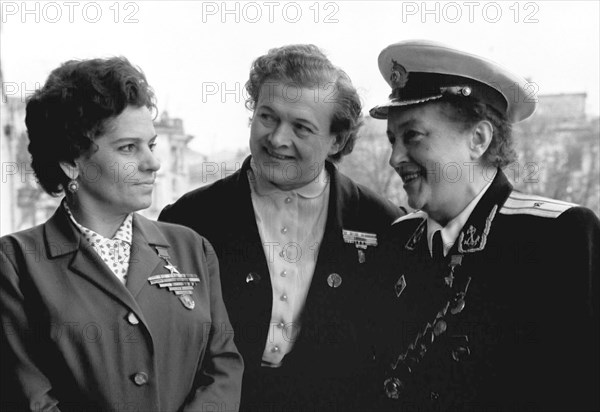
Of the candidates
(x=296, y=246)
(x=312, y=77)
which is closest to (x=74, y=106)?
(x=312, y=77)

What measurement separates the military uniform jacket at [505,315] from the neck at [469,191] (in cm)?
5

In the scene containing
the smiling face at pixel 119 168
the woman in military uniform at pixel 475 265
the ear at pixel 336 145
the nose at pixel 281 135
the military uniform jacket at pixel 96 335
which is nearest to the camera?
the military uniform jacket at pixel 96 335

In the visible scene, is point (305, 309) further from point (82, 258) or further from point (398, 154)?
point (82, 258)

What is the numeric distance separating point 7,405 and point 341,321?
1.45 metres

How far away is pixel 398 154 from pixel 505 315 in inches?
30.0

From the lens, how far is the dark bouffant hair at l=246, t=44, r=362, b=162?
341 cm

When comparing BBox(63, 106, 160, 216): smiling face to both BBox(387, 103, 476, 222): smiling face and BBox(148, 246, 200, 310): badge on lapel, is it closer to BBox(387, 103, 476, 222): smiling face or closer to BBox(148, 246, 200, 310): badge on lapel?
BBox(148, 246, 200, 310): badge on lapel

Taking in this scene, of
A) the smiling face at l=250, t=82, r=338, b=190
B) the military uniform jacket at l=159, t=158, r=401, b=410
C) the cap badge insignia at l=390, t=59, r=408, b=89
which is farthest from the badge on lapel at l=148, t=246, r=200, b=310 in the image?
the cap badge insignia at l=390, t=59, r=408, b=89

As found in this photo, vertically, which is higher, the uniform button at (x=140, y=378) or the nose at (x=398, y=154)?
the nose at (x=398, y=154)

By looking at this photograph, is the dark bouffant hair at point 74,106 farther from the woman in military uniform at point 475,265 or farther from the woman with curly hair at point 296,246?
the woman in military uniform at point 475,265

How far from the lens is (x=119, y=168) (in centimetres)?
276

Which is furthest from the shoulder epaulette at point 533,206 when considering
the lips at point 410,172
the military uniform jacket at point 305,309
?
the military uniform jacket at point 305,309

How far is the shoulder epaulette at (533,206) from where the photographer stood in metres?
2.73

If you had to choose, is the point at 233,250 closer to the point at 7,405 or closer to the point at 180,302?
the point at 180,302
